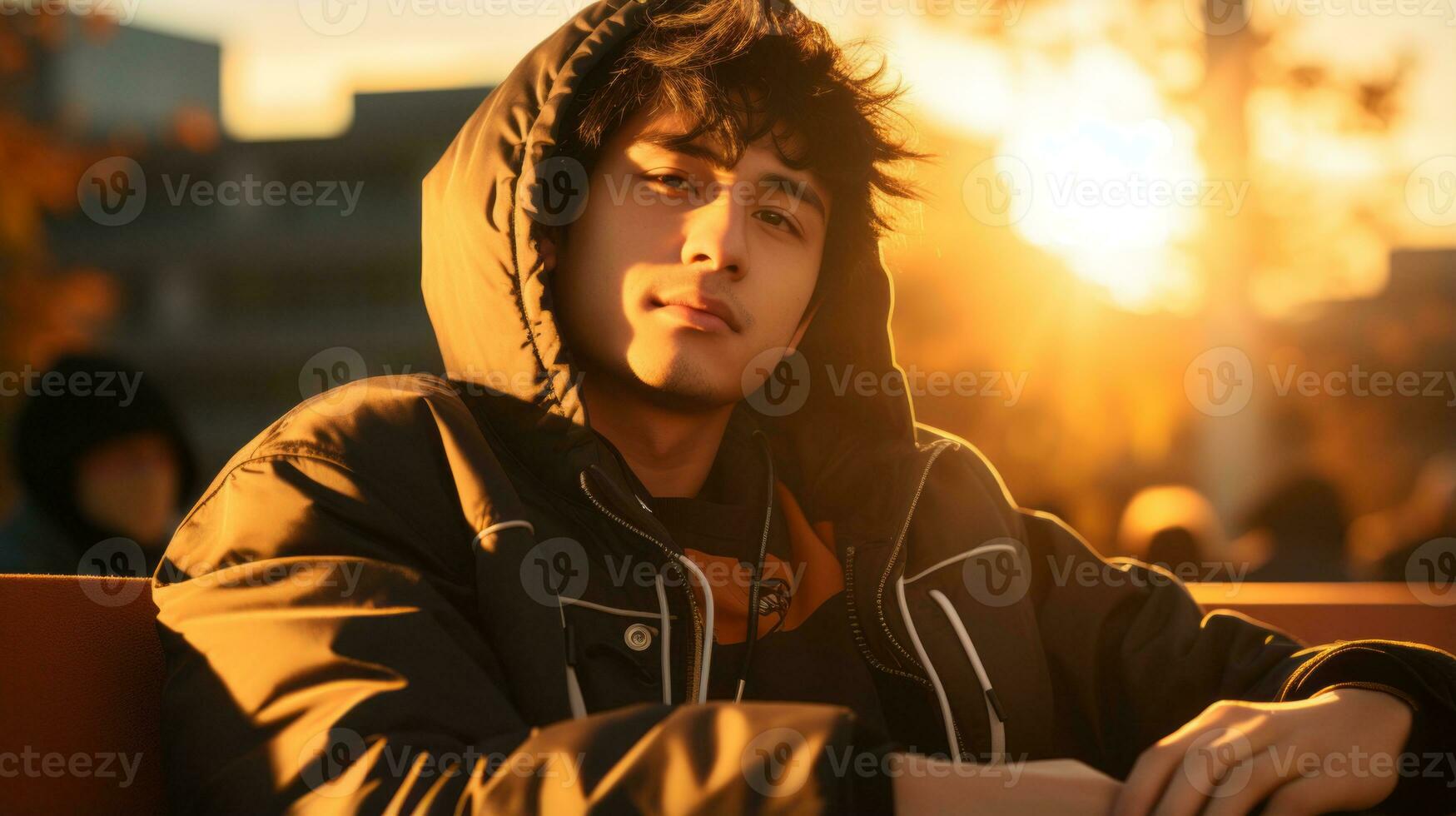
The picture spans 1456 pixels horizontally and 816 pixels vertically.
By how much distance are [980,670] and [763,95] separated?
1.19 m

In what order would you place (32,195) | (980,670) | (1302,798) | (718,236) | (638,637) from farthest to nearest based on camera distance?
(32,195) < (718,236) < (980,670) < (638,637) < (1302,798)

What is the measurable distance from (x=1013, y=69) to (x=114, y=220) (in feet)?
153

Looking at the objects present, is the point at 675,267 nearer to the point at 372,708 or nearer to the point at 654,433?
the point at 654,433

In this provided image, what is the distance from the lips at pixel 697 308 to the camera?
2.29 metres

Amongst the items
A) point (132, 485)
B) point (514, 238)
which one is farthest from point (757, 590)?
point (132, 485)

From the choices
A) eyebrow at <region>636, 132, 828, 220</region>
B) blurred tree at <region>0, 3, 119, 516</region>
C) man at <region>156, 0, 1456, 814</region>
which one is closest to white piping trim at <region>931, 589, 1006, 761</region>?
man at <region>156, 0, 1456, 814</region>

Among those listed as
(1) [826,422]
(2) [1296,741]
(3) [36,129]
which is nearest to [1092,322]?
(3) [36,129]

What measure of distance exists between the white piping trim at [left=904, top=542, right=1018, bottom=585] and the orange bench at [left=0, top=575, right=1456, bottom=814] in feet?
4.08

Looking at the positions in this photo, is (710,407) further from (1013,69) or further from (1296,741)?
(1013,69)

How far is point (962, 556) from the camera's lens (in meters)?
2.35

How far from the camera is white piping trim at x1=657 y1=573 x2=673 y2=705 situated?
1.98m

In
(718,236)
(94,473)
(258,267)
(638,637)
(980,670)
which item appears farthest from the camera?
(258,267)

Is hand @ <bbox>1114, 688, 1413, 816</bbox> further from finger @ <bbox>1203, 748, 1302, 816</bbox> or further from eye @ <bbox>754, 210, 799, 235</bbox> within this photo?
eye @ <bbox>754, 210, 799, 235</bbox>

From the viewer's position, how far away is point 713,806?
123 cm
